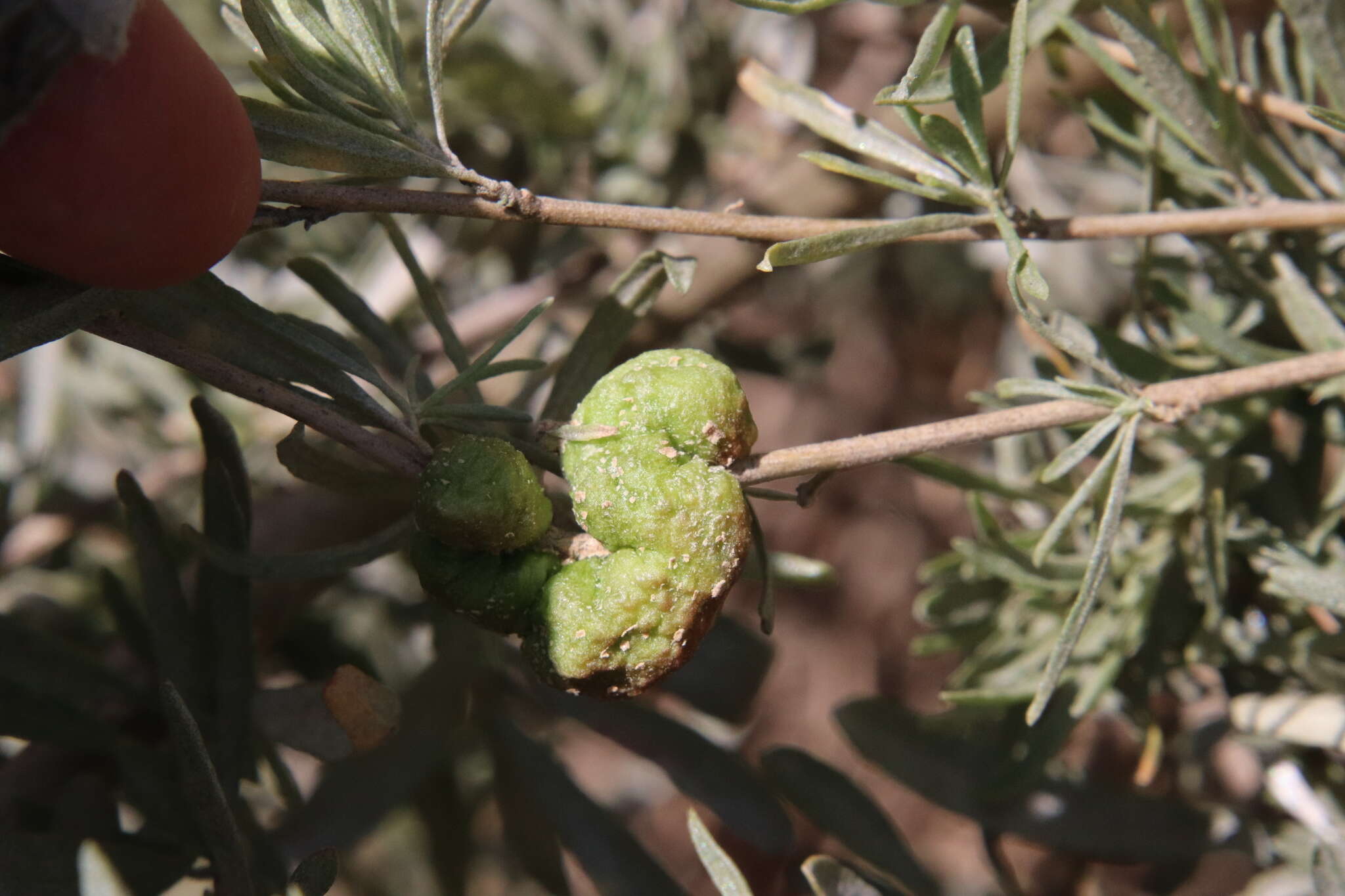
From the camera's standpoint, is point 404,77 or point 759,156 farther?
point 759,156

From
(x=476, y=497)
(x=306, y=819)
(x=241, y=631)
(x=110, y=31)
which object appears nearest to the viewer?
(x=110, y=31)

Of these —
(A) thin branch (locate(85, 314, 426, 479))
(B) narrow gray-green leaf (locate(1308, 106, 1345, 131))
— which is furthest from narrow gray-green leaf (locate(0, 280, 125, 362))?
(B) narrow gray-green leaf (locate(1308, 106, 1345, 131))

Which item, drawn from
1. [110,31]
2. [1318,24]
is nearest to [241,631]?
[110,31]

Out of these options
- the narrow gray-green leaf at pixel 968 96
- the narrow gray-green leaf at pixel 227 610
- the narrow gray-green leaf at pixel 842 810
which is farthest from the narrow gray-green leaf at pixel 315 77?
the narrow gray-green leaf at pixel 842 810

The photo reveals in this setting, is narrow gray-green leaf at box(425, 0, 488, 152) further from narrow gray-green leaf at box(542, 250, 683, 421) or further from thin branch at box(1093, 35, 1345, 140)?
thin branch at box(1093, 35, 1345, 140)

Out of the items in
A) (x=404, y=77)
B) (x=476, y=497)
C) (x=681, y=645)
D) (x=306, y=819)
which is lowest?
(x=306, y=819)

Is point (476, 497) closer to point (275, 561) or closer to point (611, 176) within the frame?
point (275, 561)
